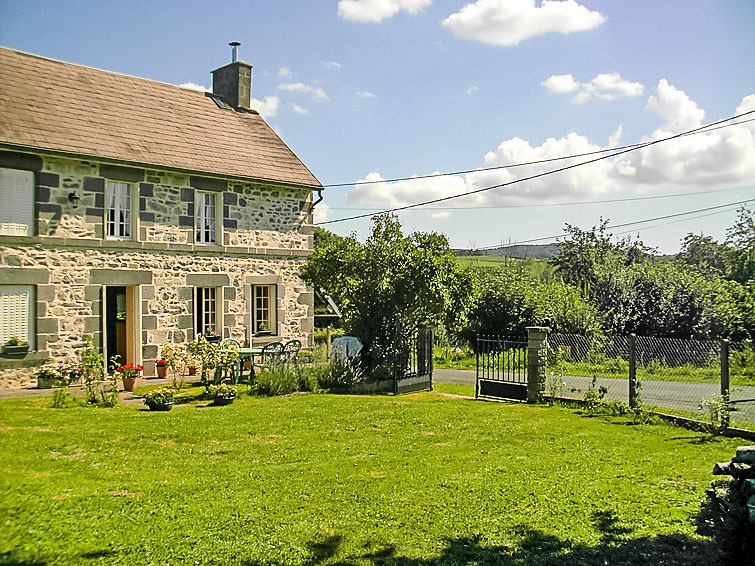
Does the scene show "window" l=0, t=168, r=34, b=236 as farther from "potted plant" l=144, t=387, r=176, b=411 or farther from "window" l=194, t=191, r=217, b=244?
"potted plant" l=144, t=387, r=176, b=411

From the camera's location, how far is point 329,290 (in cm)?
1527

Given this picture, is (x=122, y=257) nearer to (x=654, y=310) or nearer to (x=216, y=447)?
(x=216, y=447)

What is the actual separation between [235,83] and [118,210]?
740 centimetres

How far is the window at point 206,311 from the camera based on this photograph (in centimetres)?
1684

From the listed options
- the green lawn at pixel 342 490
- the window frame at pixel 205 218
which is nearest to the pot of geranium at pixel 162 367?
the window frame at pixel 205 218

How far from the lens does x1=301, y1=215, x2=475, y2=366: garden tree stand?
14586 millimetres

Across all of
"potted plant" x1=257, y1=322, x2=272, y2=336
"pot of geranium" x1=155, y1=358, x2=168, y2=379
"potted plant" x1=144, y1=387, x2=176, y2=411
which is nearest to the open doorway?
"pot of geranium" x1=155, y1=358, x2=168, y2=379

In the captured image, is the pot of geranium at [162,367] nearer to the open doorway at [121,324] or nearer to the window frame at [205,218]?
the open doorway at [121,324]

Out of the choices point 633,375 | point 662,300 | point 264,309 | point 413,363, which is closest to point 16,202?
point 264,309

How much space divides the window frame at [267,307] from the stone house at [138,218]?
38 mm

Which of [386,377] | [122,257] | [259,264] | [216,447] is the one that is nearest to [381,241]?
[386,377]

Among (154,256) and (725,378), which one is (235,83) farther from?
(725,378)

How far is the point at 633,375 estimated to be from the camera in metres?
11.7

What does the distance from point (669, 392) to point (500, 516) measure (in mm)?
8213
